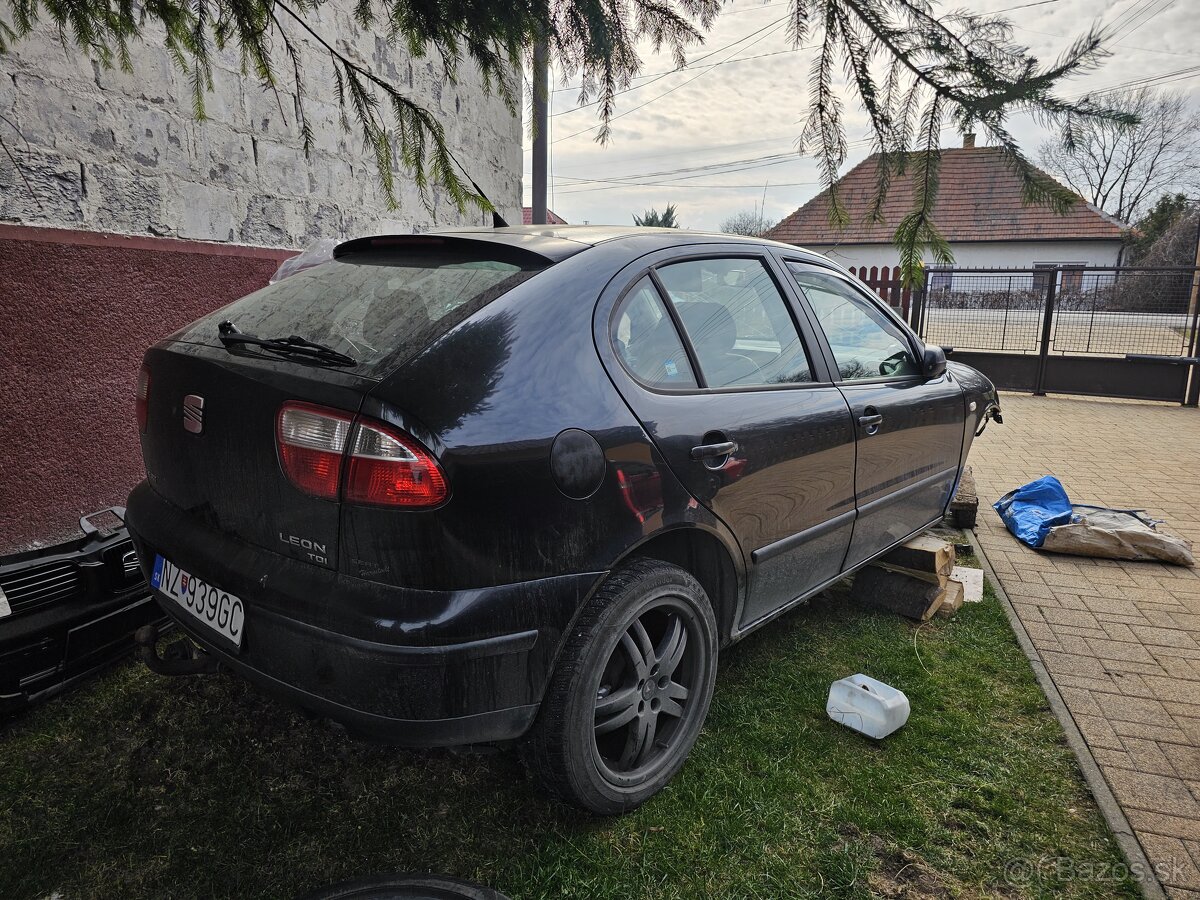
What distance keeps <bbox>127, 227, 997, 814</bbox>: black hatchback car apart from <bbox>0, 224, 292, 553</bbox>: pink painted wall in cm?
167

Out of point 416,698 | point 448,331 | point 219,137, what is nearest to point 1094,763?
point 416,698

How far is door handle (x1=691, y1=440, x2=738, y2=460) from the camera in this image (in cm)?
228

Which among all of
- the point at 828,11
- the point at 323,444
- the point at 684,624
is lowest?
the point at 684,624

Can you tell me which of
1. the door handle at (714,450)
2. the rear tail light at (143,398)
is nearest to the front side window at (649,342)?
the door handle at (714,450)

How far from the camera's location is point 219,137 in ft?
15.1

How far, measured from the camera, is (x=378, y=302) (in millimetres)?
2172

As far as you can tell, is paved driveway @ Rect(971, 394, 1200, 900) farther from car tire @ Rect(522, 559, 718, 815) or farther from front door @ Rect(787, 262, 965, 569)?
car tire @ Rect(522, 559, 718, 815)

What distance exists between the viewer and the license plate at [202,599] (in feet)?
6.44

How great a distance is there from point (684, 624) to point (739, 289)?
1.26 m

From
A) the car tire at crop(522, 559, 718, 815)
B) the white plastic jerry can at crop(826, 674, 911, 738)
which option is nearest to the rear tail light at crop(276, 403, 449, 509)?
the car tire at crop(522, 559, 718, 815)

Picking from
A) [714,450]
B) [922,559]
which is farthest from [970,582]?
[714,450]

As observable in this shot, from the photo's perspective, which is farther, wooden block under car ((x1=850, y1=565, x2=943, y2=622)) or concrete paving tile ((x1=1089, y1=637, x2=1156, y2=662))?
wooden block under car ((x1=850, y1=565, x2=943, y2=622))

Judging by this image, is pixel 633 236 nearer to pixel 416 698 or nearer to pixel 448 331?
pixel 448 331

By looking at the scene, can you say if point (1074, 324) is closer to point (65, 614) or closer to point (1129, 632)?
point (1129, 632)
